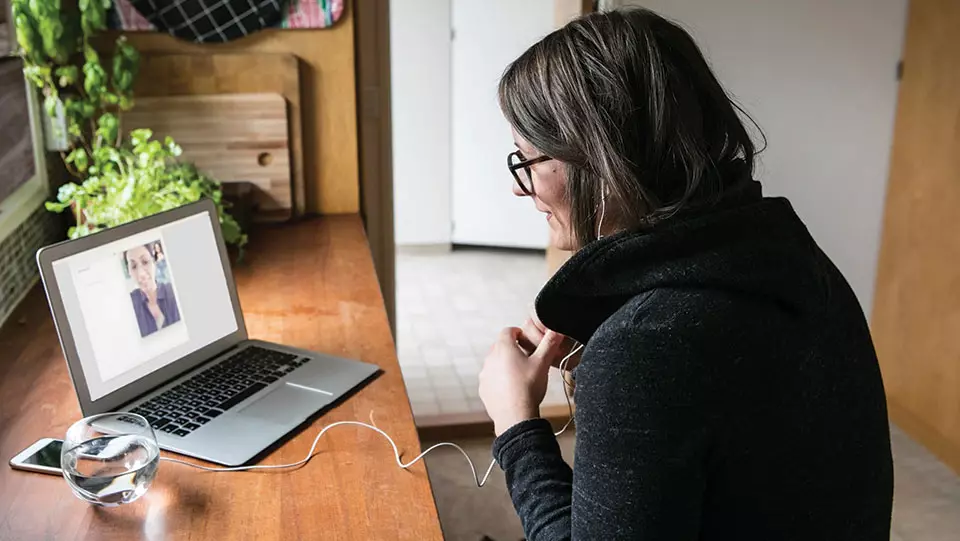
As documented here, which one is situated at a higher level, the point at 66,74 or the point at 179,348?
the point at 66,74

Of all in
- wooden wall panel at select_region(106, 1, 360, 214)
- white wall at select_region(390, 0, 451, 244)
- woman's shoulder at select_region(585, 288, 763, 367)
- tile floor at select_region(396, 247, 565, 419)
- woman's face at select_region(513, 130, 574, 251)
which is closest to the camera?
woman's shoulder at select_region(585, 288, 763, 367)

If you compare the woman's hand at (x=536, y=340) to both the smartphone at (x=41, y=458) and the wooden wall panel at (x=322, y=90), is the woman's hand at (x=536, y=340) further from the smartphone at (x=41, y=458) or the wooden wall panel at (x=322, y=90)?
the wooden wall panel at (x=322, y=90)

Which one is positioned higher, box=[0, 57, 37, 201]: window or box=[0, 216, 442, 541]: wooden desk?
box=[0, 57, 37, 201]: window

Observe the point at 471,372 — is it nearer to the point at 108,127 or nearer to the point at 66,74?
the point at 108,127

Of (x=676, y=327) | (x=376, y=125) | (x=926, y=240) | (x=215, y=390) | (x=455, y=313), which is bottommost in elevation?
(x=455, y=313)

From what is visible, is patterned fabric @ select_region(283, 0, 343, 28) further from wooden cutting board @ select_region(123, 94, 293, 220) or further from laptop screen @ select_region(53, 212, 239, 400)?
laptop screen @ select_region(53, 212, 239, 400)

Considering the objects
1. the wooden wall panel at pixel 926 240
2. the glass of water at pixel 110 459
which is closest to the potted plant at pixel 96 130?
the glass of water at pixel 110 459

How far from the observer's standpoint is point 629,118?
939 mm

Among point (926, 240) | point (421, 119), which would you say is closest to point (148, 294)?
point (926, 240)

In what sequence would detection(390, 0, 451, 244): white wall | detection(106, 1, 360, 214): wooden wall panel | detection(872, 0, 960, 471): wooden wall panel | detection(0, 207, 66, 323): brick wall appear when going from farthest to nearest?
detection(390, 0, 451, 244): white wall < detection(872, 0, 960, 471): wooden wall panel < detection(106, 1, 360, 214): wooden wall panel < detection(0, 207, 66, 323): brick wall

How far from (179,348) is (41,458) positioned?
28 cm

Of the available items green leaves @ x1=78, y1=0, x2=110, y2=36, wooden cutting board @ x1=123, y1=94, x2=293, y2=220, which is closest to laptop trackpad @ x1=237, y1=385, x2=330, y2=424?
wooden cutting board @ x1=123, y1=94, x2=293, y2=220

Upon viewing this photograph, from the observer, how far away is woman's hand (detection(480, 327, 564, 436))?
1121mm

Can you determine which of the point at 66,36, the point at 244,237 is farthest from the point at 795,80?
the point at 66,36
